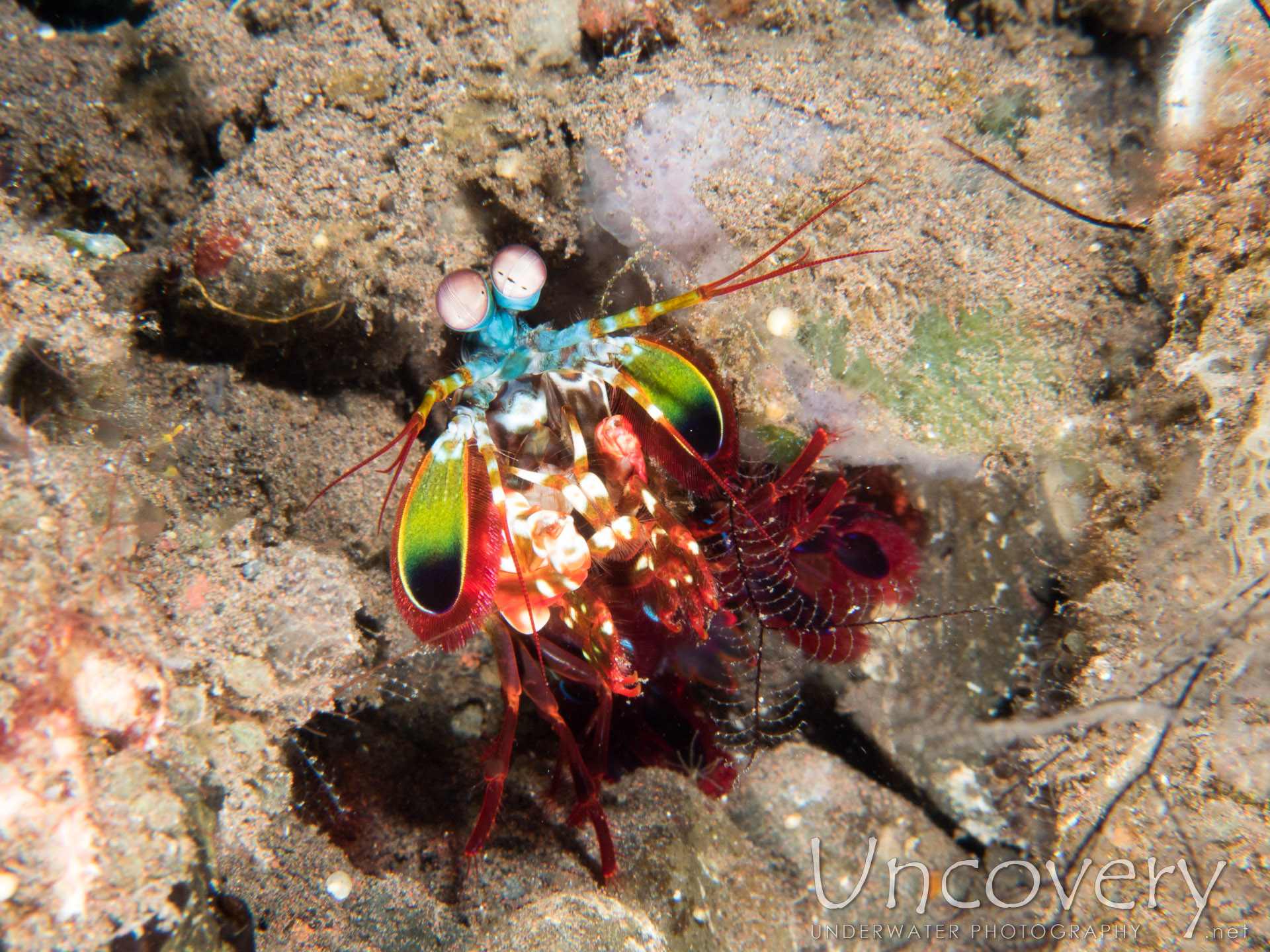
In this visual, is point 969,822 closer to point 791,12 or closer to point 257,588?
point 257,588

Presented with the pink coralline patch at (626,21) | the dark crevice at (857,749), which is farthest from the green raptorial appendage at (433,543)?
the dark crevice at (857,749)

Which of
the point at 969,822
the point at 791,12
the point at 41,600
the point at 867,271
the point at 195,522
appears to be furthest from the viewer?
the point at 969,822

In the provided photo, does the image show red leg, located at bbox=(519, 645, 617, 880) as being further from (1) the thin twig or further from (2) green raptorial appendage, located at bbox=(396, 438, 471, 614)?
(1) the thin twig

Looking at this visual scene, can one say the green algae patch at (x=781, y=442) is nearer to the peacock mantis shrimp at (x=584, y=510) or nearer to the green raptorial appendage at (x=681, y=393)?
the peacock mantis shrimp at (x=584, y=510)

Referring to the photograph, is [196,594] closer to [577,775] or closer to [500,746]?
[500,746]

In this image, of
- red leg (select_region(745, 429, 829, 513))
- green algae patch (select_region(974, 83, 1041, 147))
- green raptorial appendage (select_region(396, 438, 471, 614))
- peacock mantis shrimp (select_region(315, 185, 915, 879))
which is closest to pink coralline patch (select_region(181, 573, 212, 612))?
peacock mantis shrimp (select_region(315, 185, 915, 879))

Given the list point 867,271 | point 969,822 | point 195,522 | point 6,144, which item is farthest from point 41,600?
point 969,822
